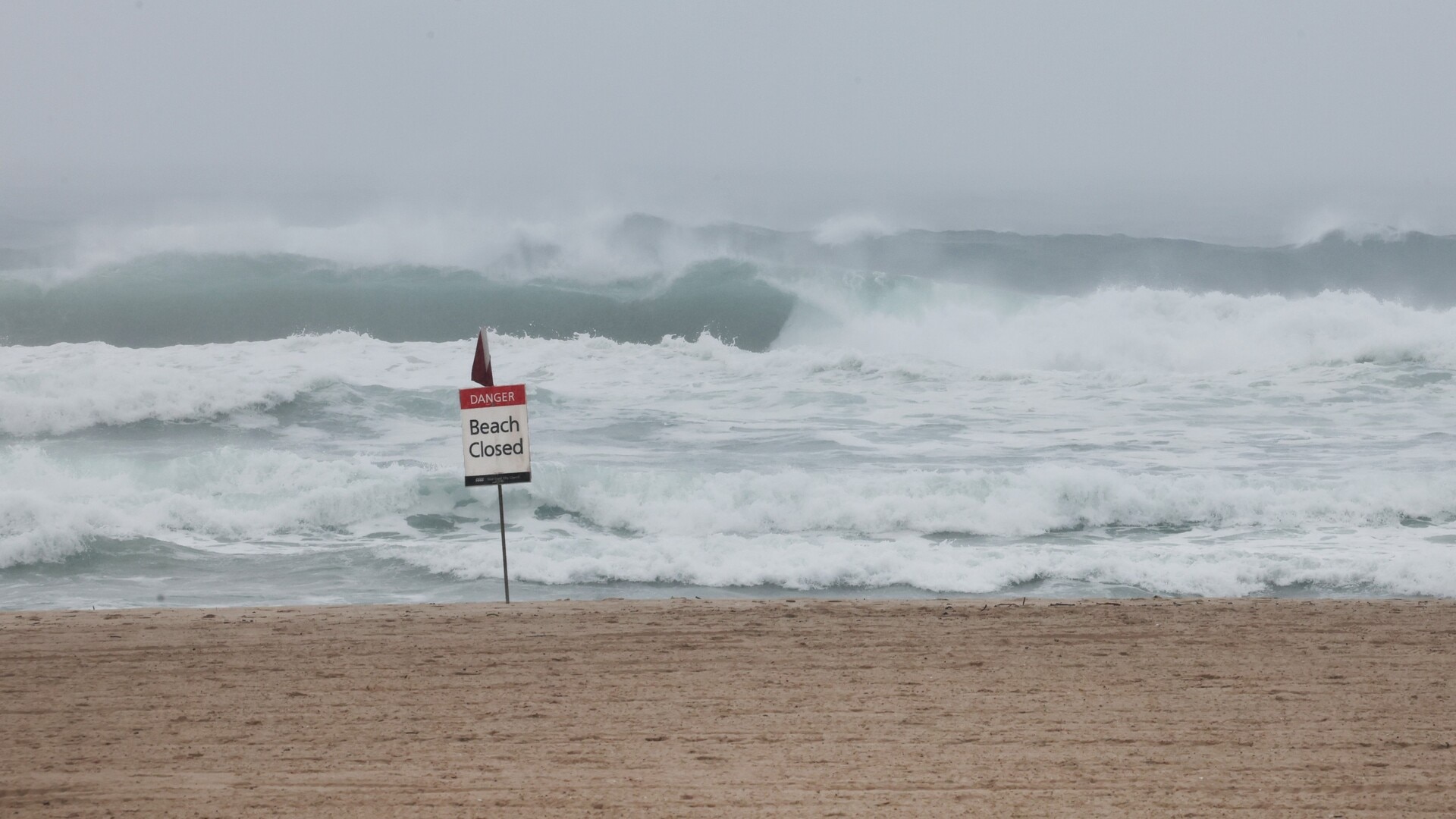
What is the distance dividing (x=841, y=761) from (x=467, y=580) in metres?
5.14

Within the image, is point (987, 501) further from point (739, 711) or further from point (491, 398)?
point (739, 711)

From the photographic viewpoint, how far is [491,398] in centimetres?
788

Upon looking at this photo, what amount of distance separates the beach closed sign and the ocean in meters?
1.39

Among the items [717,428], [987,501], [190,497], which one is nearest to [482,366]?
[190,497]

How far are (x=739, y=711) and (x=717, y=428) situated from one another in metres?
10.2

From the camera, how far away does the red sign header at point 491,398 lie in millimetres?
7844

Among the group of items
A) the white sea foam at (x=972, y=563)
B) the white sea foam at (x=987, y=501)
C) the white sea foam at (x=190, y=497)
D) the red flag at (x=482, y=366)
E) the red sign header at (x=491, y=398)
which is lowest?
the white sea foam at (x=972, y=563)

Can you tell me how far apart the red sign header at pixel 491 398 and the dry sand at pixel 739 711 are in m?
1.28

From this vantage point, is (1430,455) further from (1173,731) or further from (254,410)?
(254,410)

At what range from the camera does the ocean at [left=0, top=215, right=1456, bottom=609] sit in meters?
9.37

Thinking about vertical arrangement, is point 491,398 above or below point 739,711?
above

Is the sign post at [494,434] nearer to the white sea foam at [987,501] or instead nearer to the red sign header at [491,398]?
the red sign header at [491,398]

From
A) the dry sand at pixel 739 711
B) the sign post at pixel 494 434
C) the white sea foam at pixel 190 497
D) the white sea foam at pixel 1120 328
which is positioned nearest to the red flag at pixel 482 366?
the sign post at pixel 494 434

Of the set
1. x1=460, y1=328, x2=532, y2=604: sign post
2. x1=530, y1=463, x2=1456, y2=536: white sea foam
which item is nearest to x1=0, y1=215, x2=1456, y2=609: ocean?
x1=530, y1=463, x2=1456, y2=536: white sea foam
